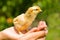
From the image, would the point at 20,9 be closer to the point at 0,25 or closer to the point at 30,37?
the point at 0,25

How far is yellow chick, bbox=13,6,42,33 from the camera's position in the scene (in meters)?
1.05

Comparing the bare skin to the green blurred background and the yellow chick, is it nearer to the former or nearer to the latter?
the yellow chick

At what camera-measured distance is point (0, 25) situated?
191 centimetres

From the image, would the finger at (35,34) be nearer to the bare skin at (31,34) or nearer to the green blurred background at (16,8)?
the bare skin at (31,34)

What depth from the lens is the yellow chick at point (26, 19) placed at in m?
1.05

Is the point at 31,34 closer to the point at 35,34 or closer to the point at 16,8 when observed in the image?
the point at 35,34

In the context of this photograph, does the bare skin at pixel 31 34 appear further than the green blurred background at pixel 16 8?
No


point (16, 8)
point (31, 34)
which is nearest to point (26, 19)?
point (31, 34)

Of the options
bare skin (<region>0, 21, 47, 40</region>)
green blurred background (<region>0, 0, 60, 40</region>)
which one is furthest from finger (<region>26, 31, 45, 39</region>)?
green blurred background (<region>0, 0, 60, 40</region>)

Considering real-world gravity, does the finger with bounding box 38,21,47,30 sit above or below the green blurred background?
below

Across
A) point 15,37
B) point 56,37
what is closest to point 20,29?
point 15,37

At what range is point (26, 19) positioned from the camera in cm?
106

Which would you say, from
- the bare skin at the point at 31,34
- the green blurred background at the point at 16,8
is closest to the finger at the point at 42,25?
the bare skin at the point at 31,34

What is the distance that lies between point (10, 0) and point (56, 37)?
0.50 meters
